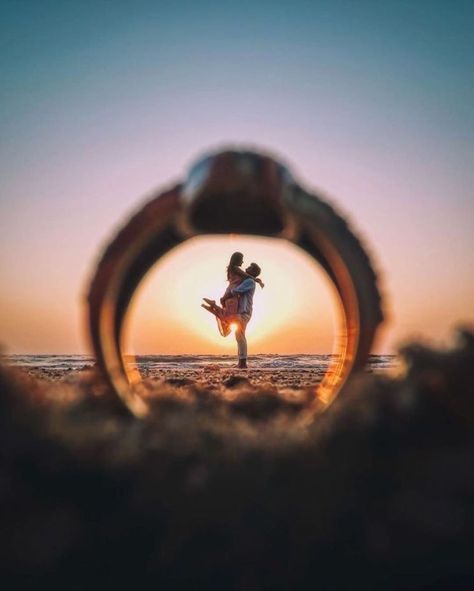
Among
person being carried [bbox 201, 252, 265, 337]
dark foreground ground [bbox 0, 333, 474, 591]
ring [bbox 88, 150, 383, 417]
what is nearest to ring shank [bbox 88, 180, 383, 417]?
ring [bbox 88, 150, 383, 417]

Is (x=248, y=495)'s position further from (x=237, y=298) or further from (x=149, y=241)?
(x=237, y=298)

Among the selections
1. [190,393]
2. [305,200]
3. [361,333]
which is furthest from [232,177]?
[190,393]

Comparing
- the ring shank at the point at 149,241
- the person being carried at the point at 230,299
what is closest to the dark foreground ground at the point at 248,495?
the ring shank at the point at 149,241

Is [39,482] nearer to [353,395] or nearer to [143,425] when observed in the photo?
[143,425]

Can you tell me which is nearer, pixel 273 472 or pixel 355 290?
pixel 273 472

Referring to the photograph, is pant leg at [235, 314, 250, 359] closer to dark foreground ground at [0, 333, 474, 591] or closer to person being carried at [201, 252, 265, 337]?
person being carried at [201, 252, 265, 337]
